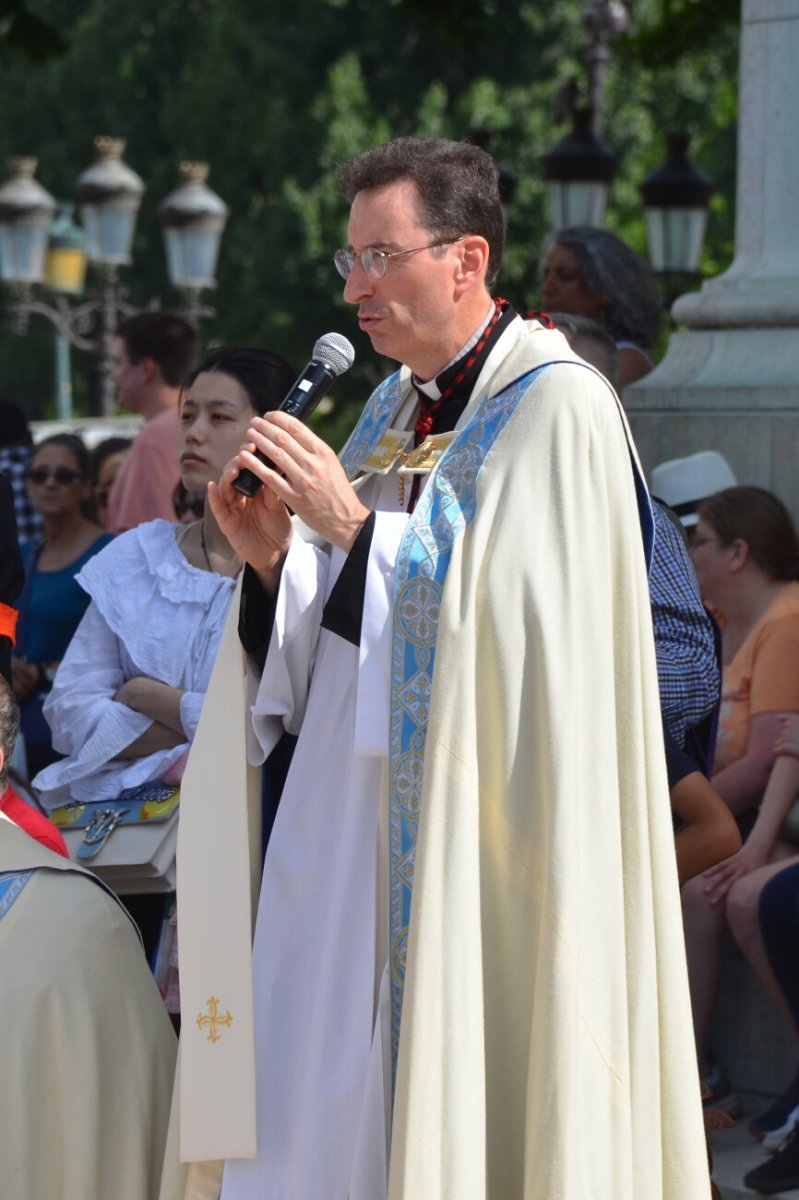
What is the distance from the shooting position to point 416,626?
335 cm

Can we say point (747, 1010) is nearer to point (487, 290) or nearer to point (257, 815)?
point (257, 815)

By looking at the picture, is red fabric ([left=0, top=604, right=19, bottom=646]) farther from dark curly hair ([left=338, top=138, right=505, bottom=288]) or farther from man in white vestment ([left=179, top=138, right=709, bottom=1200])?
dark curly hair ([left=338, top=138, right=505, bottom=288])

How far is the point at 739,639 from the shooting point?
5.13 meters

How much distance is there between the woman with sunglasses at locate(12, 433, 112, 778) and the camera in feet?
19.5

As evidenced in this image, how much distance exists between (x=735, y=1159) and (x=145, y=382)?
3970 mm

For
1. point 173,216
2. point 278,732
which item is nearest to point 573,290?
point 278,732

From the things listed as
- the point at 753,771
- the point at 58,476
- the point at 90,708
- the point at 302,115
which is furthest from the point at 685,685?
the point at 302,115

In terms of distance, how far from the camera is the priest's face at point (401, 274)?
345 centimetres

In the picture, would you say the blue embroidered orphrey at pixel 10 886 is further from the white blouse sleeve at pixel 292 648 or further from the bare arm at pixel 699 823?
the bare arm at pixel 699 823

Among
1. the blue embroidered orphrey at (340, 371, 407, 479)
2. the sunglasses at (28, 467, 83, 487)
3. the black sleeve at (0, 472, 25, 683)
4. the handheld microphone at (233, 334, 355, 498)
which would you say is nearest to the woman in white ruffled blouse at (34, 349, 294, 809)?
the black sleeve at (0, 472, 25, 683)

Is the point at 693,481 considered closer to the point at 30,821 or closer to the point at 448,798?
the point at 30,821

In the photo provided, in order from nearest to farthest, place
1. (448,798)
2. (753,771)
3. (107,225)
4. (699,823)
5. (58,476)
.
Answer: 1. (448,798)
2. (699,823)
3. (753,771)
4. (58,476)
5. (107,225)

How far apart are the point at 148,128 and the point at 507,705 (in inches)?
1265

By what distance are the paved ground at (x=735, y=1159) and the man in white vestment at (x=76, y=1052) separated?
1348mm
